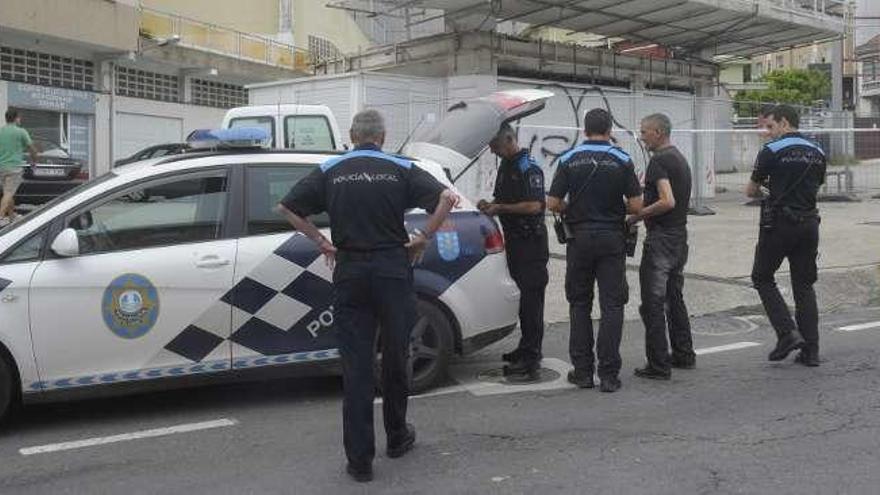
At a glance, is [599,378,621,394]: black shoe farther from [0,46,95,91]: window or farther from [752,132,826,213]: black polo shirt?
[0,46,95,91]: window

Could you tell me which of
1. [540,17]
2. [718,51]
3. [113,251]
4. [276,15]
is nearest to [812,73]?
[276,15]

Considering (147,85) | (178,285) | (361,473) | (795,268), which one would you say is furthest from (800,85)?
(361,473)

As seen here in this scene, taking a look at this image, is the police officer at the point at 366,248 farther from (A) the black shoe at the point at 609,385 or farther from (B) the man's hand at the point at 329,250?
(A) the black shoe at the point at 609,385

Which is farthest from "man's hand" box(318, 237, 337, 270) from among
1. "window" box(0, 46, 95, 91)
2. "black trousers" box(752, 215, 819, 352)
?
"window" box(0, 46, 95, 91)

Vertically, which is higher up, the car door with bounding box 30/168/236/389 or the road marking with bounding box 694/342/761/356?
the car door with bounding box 30/168/236/389

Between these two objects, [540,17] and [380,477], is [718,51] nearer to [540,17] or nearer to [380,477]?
[540,17]

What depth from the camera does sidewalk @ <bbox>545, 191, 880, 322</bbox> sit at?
366 inches

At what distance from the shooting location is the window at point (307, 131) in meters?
12.7

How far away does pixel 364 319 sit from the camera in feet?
14.5

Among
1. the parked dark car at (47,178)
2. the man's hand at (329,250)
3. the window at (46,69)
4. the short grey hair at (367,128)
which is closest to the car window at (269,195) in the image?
the man's hand at (329,250)

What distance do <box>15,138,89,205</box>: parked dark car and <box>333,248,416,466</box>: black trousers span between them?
454 inches

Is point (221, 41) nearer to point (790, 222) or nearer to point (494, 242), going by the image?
point (494, 242)

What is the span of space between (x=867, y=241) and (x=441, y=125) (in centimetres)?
866

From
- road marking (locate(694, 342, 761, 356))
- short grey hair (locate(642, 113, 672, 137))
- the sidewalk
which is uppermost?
short grey hair (locate(642, 113, 672, 137))
